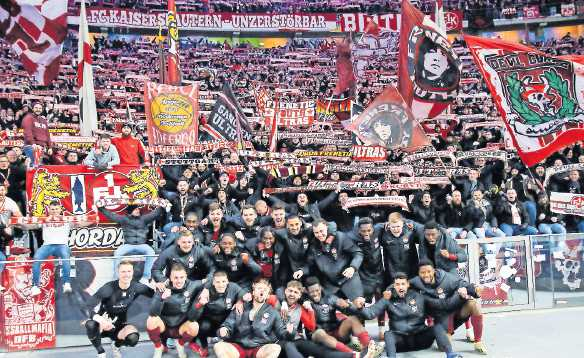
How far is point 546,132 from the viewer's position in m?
11.6

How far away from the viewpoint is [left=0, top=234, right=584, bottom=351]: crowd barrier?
9.27m

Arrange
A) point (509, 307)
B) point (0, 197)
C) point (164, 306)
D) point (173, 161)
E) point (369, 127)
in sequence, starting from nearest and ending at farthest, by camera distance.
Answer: point (164, 306)
point (0, 197)
point (509, 307)
point (173, 161)
point (369, 127)

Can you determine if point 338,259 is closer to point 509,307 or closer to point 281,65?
point 509,307

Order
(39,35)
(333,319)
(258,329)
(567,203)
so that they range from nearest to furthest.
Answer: (258,329), (333,319), (567,203), (39,35)

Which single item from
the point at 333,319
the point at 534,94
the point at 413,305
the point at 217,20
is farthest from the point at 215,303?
the point at 217,20

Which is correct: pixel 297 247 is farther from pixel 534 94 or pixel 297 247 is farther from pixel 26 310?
pixel 534 94

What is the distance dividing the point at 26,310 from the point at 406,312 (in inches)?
202

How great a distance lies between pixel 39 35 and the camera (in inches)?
683

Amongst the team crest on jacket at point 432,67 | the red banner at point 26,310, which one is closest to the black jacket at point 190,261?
the red banner at point 26,310

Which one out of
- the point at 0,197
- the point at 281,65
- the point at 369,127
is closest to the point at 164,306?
the point at 0,197

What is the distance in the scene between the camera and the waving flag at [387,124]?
554 inches

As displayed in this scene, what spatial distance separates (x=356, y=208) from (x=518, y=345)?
461cm

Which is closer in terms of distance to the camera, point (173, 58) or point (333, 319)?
point (333, 319)

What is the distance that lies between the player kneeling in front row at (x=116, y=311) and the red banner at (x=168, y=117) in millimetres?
4632
